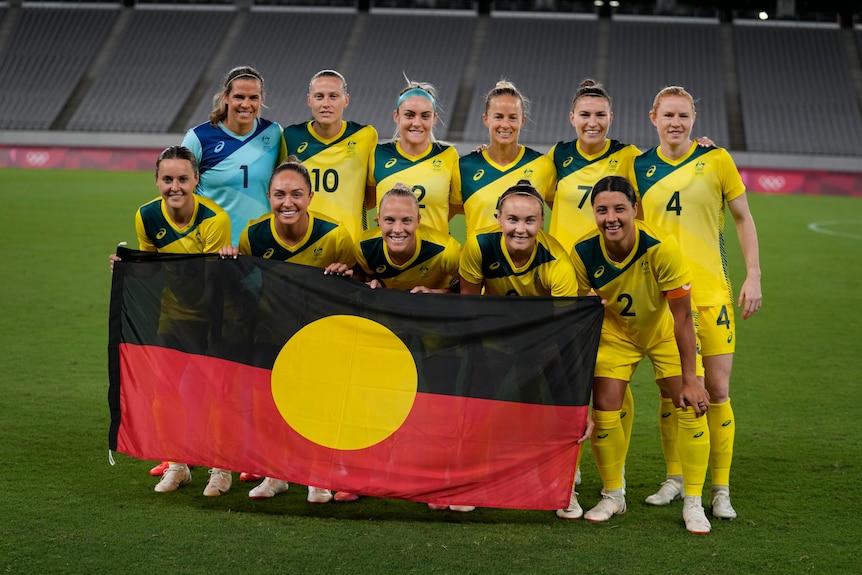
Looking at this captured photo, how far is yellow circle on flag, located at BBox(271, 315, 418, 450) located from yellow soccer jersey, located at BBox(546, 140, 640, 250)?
1.10m

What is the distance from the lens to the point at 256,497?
15.0 feet

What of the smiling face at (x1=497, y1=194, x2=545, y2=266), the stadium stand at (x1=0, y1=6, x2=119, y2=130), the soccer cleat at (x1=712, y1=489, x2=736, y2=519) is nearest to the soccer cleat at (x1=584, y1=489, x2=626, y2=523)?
the soccer cleat at (x1=712, y1=489, x2=736, y2=519)

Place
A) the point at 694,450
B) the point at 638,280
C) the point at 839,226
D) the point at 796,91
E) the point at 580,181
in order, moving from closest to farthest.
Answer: the point at 638,280 < the point at 694,450 < the point at 580,181 < the point at 839,226 < the point at 796,91

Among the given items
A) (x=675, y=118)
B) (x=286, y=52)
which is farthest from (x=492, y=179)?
(x=286, y=52)

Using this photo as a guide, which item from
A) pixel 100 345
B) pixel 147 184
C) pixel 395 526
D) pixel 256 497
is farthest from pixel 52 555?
pixel 147 184

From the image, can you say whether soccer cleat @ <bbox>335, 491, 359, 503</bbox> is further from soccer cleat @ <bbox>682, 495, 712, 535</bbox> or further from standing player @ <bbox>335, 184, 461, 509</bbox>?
soccer cleat @ <bbox>682, 495, 712, 535</bbox>

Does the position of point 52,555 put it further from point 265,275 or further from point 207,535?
point 265,275

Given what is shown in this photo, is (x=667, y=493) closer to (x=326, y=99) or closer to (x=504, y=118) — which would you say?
(x=504, y=118)

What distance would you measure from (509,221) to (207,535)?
6.07ft

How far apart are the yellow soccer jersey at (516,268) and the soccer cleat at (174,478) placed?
1714 millimetres

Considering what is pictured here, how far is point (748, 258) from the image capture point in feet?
15.1

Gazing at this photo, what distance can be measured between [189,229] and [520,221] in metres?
1.69

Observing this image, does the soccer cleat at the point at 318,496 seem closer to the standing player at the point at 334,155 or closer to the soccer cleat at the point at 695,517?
the standing player at the point at 334,155

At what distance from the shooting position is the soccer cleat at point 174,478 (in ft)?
15.2
